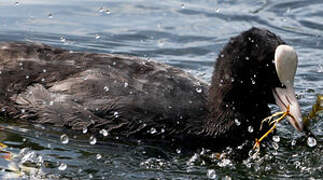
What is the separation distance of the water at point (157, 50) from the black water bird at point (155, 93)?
183mm

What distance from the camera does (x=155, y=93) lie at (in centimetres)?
696

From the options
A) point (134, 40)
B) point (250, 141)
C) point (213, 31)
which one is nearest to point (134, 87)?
point (250, 141)

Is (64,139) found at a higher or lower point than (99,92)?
lower

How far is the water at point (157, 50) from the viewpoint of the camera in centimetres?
633

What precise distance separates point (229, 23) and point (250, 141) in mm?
4457

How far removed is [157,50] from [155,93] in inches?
127

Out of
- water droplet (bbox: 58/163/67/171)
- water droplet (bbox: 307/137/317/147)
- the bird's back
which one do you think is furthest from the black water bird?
water droplet (bbox: 58/163/67/171)

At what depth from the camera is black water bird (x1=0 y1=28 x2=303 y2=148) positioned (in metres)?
6.85

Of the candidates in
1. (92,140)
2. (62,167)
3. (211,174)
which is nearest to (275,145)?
(211,174)

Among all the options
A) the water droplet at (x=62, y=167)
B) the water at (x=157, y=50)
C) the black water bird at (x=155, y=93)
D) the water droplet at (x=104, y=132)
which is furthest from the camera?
the water droplet at (x=104, y=132)

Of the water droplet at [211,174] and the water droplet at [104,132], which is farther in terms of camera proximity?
the water droplet at [104,132]

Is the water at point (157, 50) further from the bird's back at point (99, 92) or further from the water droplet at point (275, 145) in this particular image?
the bird's back at point (99, 92)

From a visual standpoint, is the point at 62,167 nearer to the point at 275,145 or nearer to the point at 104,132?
the point at 104,132

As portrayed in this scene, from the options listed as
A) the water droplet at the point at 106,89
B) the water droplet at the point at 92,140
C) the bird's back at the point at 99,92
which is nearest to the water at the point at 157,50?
the water droplet at the point at 92,140
